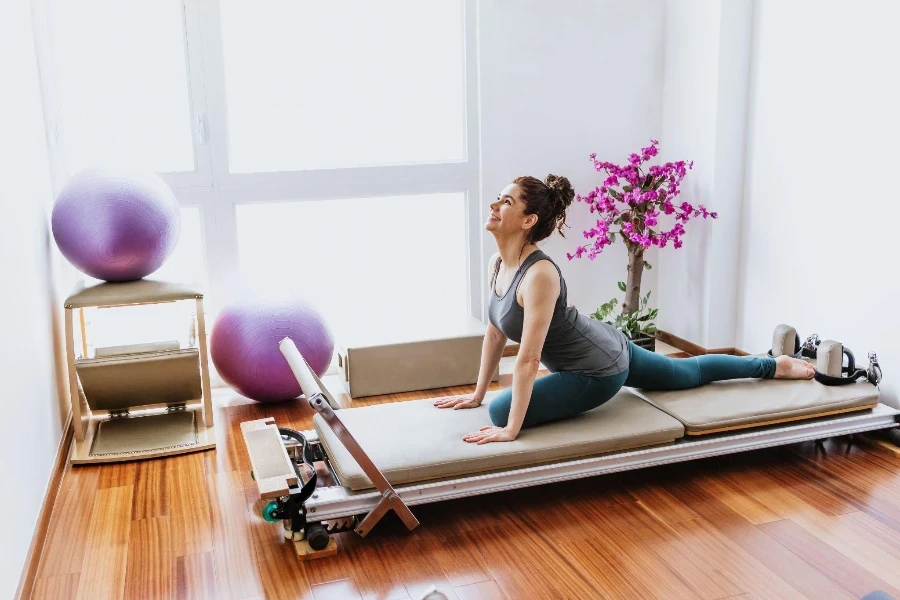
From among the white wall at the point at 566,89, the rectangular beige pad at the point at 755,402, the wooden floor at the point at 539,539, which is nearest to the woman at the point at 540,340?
the rectangular beige pad at the point at 755,402

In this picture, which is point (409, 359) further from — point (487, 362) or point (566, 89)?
point (566, 89)

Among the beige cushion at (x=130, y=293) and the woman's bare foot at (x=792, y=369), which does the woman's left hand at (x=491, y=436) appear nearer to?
the woman's bare foot at (x=792, y=369)

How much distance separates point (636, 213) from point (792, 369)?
1.16m

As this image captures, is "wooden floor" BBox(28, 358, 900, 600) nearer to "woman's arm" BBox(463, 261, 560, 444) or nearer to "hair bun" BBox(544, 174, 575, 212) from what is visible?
"woman's arm" BBox(463, 261, 560, 444)

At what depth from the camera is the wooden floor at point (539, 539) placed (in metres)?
2.36

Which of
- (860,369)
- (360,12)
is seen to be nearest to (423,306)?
(360,12)

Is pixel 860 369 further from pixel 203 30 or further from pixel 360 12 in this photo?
pixel 203 30

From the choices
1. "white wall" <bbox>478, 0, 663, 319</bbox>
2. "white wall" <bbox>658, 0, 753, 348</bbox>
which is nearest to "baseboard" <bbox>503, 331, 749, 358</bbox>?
"white wall" <bbox>658, 0, 753, 348</bbox>

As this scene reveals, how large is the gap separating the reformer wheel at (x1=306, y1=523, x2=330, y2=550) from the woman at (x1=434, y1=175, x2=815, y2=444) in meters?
0.54

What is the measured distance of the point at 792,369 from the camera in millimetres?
3287

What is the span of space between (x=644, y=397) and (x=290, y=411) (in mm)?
1517

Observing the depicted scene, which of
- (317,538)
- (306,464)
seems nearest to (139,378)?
(306,464)

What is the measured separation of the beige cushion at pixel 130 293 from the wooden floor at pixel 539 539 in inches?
24.2

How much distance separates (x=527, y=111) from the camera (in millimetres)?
4305
